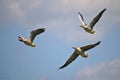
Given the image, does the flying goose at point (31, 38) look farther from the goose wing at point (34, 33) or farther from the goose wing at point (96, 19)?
the goose wing at point (96, 19)

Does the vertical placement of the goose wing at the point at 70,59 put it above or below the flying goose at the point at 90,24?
below

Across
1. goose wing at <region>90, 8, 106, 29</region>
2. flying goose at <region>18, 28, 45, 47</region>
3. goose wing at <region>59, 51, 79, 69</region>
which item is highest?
goose wing at <region>90, 8, 106, 29</region>

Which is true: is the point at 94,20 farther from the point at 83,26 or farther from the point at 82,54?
the point at 82,54

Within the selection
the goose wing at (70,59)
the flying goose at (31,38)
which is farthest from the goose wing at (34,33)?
the goose wing at (70,59)

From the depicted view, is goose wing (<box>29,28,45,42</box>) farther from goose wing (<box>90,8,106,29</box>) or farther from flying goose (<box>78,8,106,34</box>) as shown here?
goose wing (<box>90,8,106,29</box>)

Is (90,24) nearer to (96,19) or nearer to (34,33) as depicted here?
(96,19)

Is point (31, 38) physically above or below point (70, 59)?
above

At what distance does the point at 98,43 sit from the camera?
4288 cm

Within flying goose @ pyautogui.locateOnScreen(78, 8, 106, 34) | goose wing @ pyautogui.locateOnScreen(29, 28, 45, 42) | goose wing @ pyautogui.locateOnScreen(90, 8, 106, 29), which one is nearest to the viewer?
goose wing @ pyautogui.locateOnScreen(29, 28, 45, 42)

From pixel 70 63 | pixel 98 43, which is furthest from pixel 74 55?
pixel 98 43

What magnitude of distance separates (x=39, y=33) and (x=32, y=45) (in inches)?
68.4

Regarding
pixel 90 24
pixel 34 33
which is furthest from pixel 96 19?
pixel 34 33

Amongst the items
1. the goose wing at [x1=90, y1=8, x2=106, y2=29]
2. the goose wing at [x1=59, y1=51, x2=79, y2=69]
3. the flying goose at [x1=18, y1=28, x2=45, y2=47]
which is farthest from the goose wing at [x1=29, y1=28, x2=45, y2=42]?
the goose wing at [x1=90, y1=8, x2=106, y2=29]

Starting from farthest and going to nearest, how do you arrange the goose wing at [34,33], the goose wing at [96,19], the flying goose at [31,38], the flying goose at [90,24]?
the goose wing at [96,19] → the flying goose at [90,24] → the goose wing at [34,33] → the flying goose at [31,38]
